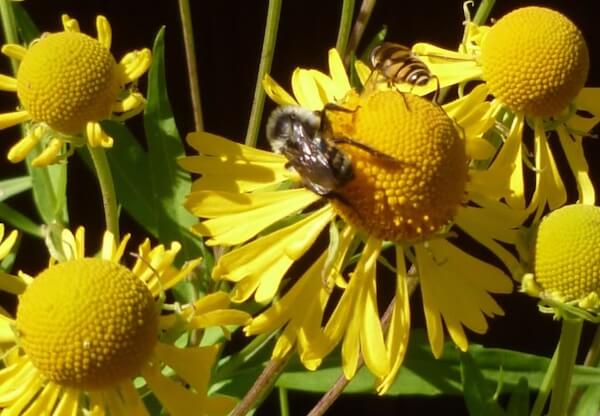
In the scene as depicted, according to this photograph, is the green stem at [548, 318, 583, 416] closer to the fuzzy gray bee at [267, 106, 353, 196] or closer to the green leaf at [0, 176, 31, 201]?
the fuzzy gray bee at [267, 106, 353, 196]

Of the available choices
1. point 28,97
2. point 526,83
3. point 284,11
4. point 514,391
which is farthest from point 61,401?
point 284,11

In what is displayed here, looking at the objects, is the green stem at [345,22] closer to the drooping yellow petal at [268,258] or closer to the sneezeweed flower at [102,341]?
the drooping yellow petal at [268,258]

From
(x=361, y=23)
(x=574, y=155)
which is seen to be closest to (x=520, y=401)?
(x=574, y=155)

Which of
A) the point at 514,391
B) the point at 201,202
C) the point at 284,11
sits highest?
the point at 201,202

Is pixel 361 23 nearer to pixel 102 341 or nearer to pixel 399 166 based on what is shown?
pixel 399 166

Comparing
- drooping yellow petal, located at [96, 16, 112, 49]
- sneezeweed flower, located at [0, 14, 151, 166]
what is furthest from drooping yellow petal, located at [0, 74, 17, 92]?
drooping yellow petal, located at [96, 16, 112, 49]

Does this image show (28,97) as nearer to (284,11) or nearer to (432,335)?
(432,335)
